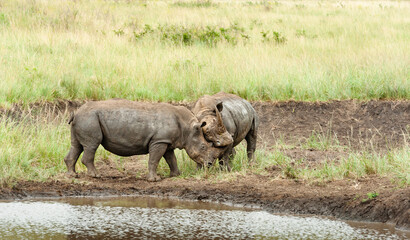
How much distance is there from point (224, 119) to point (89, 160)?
2045mm

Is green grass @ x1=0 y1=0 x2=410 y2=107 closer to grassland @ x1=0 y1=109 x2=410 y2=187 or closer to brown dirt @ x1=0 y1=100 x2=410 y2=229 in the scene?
brown dirt @ x1=0 y1=100 x2=410 y2=229

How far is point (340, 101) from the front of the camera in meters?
13.0

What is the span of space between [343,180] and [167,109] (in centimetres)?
268

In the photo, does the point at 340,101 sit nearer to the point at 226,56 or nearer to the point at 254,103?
the point at 254,103

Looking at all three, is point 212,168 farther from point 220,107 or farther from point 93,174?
point 93,174

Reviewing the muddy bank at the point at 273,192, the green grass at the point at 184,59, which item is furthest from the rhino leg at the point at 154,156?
the green grass at the point at 184,59

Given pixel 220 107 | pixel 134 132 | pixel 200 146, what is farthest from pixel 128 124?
pixel 220 107

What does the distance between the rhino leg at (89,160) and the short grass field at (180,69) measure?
0.53 m

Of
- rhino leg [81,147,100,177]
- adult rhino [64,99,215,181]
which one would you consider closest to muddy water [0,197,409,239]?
rhino leg [81,147,100,177]

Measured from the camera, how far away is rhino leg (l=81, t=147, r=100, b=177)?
8.41 m

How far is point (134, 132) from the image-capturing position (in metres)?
8.49

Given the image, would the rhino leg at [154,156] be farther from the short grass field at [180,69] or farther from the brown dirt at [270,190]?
the short grass field at [180,69]

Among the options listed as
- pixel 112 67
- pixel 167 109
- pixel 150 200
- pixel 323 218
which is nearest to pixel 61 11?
pixel 112 67

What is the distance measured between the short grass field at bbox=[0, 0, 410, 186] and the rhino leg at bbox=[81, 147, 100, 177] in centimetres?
53
